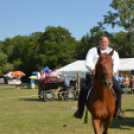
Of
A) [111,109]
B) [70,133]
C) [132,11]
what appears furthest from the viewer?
[132,11]

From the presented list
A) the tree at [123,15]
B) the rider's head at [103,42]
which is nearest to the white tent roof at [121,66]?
the tree at [123,15]

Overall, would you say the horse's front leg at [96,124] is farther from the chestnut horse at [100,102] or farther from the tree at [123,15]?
the tree at [123,15]

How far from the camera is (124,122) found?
10102 millimetres

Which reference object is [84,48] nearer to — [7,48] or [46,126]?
[7,48]

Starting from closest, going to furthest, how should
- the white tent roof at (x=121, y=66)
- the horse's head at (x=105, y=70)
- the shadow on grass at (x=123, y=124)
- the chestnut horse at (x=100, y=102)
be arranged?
the horse's head at (x=105, y=70) → the chestnut horse at (x=100, y=102) → the shadow on grass at (x=123, y=124) → the white tent roof at (x=121, y=66)

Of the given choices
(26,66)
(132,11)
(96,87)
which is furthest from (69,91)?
(26,66)

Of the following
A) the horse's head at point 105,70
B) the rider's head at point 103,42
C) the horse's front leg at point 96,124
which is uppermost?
the rider's head at point 103,42

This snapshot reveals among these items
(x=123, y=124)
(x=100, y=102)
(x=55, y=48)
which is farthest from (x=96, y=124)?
(x=55, y=48)

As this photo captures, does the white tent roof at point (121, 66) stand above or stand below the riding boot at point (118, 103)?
above

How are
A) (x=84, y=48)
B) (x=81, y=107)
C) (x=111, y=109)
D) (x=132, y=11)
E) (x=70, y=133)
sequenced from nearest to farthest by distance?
(x=111, y=109)
(x=81, y=107)
(x=70, y=133)
(x=132, y=11)
(x=84, y=48)

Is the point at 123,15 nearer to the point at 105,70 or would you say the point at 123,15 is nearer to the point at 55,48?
the point at 55,48

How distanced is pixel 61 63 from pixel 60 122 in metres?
56.7

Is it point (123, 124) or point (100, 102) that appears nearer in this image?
point (100, 102)

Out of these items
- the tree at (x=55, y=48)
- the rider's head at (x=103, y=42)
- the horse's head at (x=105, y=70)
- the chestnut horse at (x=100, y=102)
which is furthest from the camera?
the tree at (x=55, y=48)
